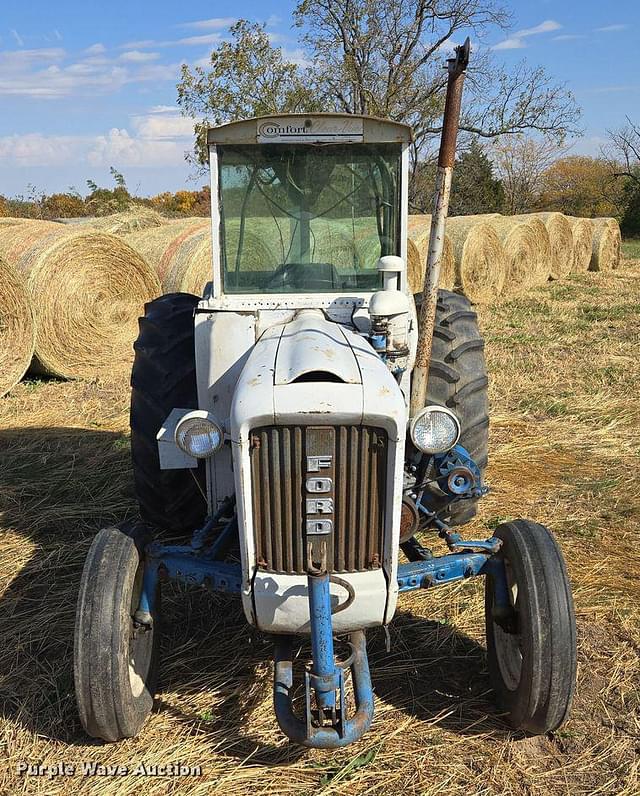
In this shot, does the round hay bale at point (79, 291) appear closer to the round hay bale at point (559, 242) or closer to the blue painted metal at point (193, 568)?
the blue painted metal at point (193, 568)

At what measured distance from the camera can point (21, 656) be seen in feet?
12.5

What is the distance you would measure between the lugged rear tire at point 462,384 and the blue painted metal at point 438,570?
1.30 metres

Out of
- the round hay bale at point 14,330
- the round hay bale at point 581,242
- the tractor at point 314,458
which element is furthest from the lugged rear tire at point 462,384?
the round hay bale at point 581,242

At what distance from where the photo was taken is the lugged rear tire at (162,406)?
4324mm

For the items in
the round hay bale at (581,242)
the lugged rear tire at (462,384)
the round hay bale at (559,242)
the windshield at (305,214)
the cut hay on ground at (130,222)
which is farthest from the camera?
the round hay bale at (581,242)

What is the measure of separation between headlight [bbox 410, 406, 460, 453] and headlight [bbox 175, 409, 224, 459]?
79 cm

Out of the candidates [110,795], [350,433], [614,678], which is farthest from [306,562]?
[614,678]

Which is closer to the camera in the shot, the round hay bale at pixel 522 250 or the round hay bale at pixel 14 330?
the round hay bale at pixel 14 330

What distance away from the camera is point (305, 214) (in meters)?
4.12

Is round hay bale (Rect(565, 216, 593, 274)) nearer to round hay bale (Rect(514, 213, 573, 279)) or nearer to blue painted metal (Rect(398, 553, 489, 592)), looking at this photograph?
round hay bale (Rect(514, 213, 573, 279))

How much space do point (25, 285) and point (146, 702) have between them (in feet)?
19.9

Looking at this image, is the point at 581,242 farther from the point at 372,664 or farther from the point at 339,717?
the point at 339,717

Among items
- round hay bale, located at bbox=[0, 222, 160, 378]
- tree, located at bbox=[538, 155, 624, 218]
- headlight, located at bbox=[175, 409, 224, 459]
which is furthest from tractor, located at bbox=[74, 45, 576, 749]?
tree, located at bbox=[538, 155, 624, 218]

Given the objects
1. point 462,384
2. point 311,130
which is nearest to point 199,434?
point 311,130
